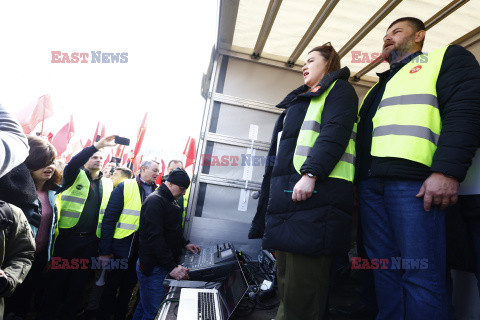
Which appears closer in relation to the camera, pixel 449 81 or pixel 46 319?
pixel 449 81

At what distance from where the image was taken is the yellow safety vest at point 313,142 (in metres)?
1.38

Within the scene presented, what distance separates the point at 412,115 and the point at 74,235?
367cm

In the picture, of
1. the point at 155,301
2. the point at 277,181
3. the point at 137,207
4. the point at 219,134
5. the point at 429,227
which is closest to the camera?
the point at 429,227

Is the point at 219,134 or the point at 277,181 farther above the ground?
the point at 219,134

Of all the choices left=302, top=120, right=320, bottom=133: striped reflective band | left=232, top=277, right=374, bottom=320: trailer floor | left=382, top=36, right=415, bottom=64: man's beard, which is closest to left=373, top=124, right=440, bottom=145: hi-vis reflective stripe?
left=302, top=120, right=320, bottom=133: striped reflective band

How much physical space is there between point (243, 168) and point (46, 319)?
2883mm

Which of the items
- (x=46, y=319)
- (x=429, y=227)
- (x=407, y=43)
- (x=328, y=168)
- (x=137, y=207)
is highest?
(x=407, y=43)

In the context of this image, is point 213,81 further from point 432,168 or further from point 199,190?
point 432,168

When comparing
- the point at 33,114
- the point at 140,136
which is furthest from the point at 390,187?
the point at 33,114

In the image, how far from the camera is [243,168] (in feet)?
12.1

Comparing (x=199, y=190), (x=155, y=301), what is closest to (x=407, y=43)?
(x=199, y=190)

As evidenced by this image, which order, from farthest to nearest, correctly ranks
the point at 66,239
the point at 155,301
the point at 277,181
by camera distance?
the point at 66,239 → the point at 155,301 → the point at 277,181

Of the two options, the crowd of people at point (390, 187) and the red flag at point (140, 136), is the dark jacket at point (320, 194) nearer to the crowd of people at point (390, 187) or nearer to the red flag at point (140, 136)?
the crowd of people at point (390, 187)

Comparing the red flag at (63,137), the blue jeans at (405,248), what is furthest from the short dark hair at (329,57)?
the red flag at (63,137)
